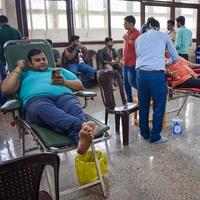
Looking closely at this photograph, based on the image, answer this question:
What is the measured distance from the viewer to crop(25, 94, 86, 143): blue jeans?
6.25ft

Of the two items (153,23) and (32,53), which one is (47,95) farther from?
(153,23)

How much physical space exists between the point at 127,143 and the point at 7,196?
6.32ft

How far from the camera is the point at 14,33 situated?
4402mm

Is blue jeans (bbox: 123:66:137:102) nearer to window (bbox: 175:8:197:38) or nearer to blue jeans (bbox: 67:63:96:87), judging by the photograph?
blue jeans (bbox: 67:63:96:87)

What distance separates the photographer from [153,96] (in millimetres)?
2602

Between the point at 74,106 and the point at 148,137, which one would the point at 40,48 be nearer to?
the point at 74,106

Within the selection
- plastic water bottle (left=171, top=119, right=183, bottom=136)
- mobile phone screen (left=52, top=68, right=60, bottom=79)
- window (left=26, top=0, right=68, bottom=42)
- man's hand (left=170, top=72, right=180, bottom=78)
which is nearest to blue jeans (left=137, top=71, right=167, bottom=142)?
plastic water bottle (left=171, top=119, right=183, bottom=136)

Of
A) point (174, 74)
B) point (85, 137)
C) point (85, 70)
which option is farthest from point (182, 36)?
point (85, 137)

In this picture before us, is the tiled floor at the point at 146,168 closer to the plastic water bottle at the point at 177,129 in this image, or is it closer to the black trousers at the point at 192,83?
the plastic water bottle at the point at 177,129

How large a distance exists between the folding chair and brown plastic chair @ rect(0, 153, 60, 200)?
737mm

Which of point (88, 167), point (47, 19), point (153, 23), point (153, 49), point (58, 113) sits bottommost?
point (88, 167)

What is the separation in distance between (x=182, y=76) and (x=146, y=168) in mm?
1325

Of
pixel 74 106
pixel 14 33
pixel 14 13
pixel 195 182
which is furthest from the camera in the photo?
pixel 14 13

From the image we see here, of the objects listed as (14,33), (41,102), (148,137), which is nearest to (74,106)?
(41,102)
